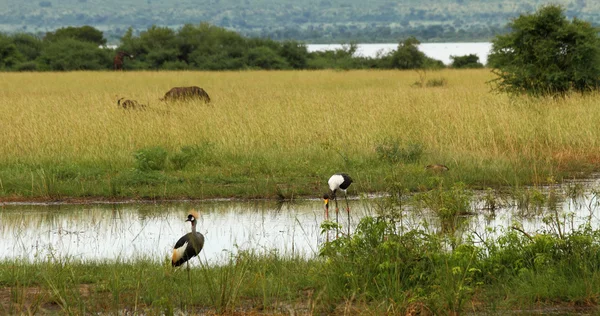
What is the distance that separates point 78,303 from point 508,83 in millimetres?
15113

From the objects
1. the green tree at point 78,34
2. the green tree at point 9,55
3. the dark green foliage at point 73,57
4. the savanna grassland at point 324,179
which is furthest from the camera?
the green tree at point 78,34

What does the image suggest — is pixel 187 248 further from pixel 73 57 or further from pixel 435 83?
pixel 73 57

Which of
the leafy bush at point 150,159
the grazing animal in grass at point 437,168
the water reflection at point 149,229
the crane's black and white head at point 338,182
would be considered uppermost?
the leafy bush at point 150,159

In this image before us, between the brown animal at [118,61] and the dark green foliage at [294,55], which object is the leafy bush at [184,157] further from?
the dark green foliage at [294,55]

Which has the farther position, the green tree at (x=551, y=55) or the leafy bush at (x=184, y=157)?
the green tree at (x=551, y=55)

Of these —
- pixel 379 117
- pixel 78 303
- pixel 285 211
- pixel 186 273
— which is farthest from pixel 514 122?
pixel 78 303

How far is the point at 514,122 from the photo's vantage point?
43.7 ft

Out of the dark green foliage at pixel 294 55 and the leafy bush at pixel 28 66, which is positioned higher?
the dark green foliage at pixel 294 55

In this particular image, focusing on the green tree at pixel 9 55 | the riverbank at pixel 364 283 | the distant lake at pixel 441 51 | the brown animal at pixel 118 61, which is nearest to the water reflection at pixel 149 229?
the riverbank at pixel 364 283

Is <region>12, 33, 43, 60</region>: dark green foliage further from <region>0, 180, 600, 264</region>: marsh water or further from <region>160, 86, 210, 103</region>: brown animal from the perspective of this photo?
<region>0, 180, 600, 264</region>: marsh water

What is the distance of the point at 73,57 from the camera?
120 ft

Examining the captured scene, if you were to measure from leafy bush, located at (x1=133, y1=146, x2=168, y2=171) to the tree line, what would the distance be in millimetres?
23699

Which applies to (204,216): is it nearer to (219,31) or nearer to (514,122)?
(514,122)

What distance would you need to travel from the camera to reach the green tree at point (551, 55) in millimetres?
18188
